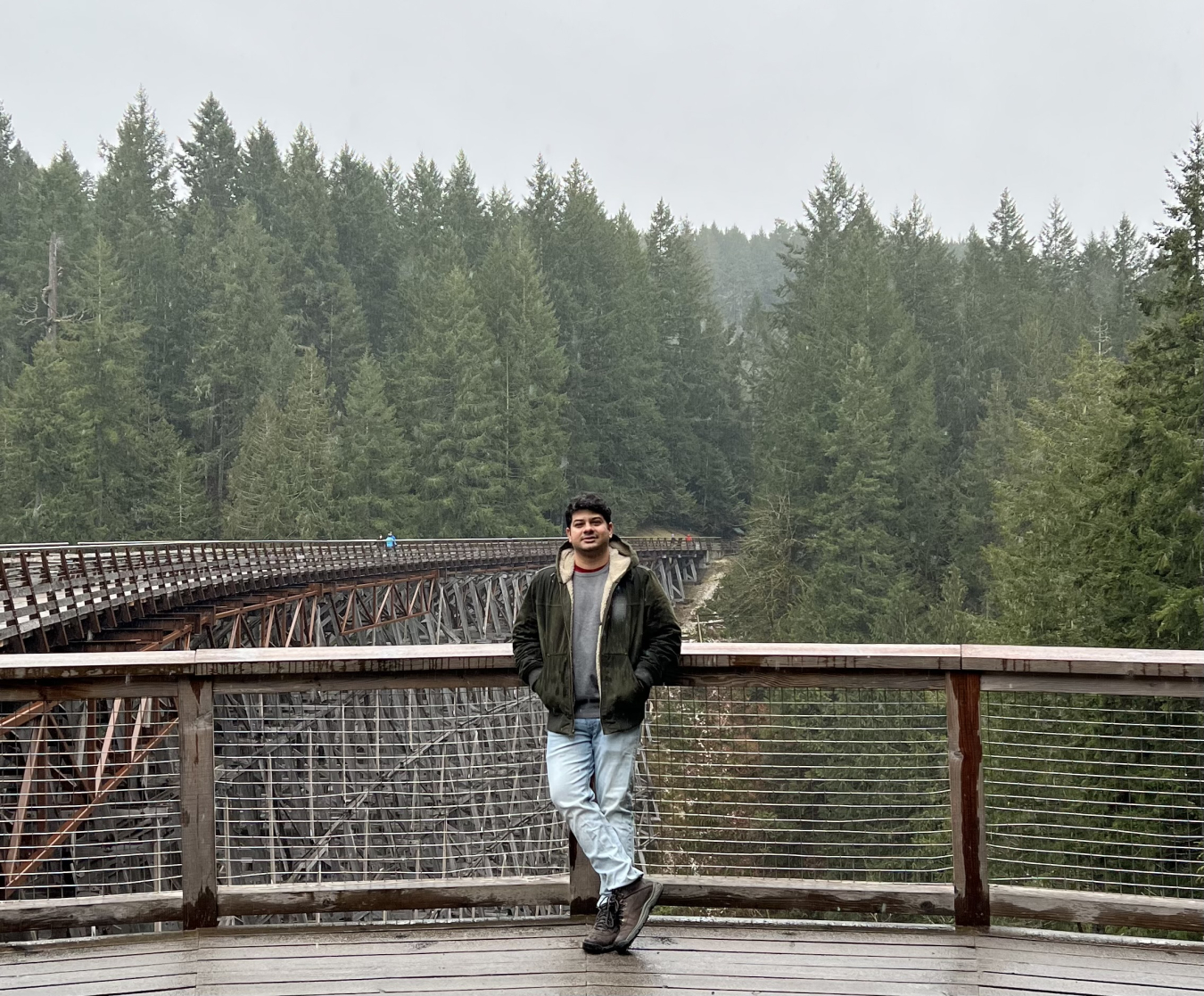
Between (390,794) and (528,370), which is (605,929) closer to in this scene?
(390,794)

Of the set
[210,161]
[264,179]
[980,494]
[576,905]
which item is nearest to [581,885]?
[576,905]

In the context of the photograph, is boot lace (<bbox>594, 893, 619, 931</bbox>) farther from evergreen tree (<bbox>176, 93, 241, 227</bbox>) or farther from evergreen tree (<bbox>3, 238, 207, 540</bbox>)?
evergreen tree (<bbox>176, 93, 241, 227</bbox>)

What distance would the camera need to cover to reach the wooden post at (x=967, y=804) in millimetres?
3760

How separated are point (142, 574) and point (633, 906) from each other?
64.3ft

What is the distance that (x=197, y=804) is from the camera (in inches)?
152

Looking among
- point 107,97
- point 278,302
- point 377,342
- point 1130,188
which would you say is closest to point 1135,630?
point 278,302

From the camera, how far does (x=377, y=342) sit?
7112 centimetres

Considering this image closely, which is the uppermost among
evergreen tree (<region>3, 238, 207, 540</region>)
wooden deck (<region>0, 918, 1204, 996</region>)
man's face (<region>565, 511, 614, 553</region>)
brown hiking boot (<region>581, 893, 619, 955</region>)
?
evergreen tree (<region>3, 238, 207, 540</region>)

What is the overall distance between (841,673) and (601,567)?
2.73 ft

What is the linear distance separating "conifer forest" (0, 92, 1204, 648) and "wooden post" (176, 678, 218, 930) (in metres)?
28.5

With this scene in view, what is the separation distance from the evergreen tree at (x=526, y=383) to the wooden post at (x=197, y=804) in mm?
51063

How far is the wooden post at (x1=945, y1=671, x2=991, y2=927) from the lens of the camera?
3.76 m

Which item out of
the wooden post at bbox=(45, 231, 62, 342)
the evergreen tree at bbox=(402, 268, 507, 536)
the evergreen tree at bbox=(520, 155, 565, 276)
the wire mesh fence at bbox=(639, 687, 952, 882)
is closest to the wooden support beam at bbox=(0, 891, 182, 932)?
the wire mesh fence at bbox=(639, 687, 952, 882)

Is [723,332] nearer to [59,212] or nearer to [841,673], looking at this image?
[59,212]
